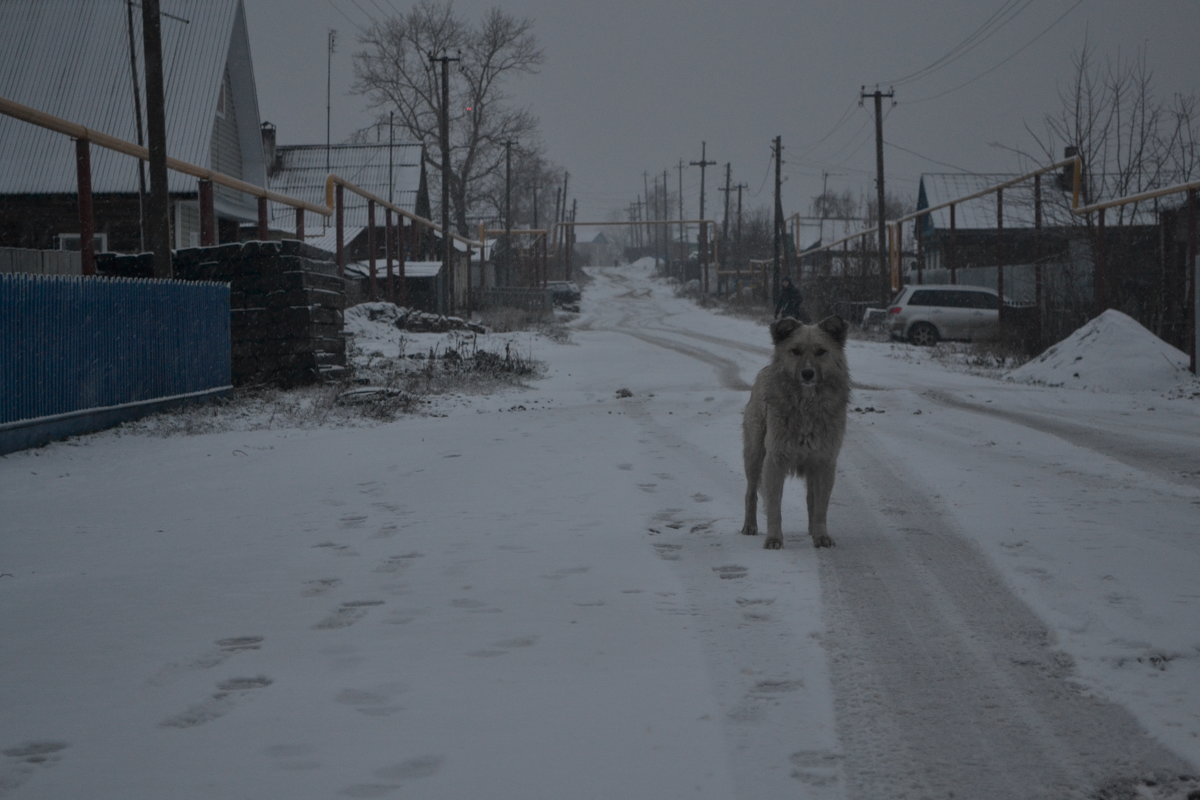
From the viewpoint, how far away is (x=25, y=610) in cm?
471

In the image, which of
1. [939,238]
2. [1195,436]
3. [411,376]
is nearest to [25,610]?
[1195,436]

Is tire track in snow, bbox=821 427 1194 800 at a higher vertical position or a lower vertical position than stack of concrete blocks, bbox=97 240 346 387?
lower

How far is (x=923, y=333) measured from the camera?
28250 mm

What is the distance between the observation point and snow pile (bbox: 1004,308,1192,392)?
15.3m

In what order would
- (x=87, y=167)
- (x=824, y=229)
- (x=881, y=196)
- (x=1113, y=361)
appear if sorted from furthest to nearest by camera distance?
(x=824, y=229) → (x=881, y=196) → (x=1113, y=361) → (x=87, y=167)

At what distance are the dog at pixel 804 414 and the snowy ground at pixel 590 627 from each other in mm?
296

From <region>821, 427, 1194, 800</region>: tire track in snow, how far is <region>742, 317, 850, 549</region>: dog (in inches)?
17.2

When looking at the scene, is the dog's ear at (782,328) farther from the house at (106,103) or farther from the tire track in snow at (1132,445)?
the house at (106,103)

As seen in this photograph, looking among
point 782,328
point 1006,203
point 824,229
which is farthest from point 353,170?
point 824,229

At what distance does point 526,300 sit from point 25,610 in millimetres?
41859

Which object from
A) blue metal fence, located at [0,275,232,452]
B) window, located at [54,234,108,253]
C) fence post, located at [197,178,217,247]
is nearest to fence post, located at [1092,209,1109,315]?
blue metal fence, located at [0,275,232,452]

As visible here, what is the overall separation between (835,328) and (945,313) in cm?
2327

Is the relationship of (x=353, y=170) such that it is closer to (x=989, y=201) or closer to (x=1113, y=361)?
(x=989, y=201)

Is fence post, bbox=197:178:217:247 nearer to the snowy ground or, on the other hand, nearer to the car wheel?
the snowy ground
